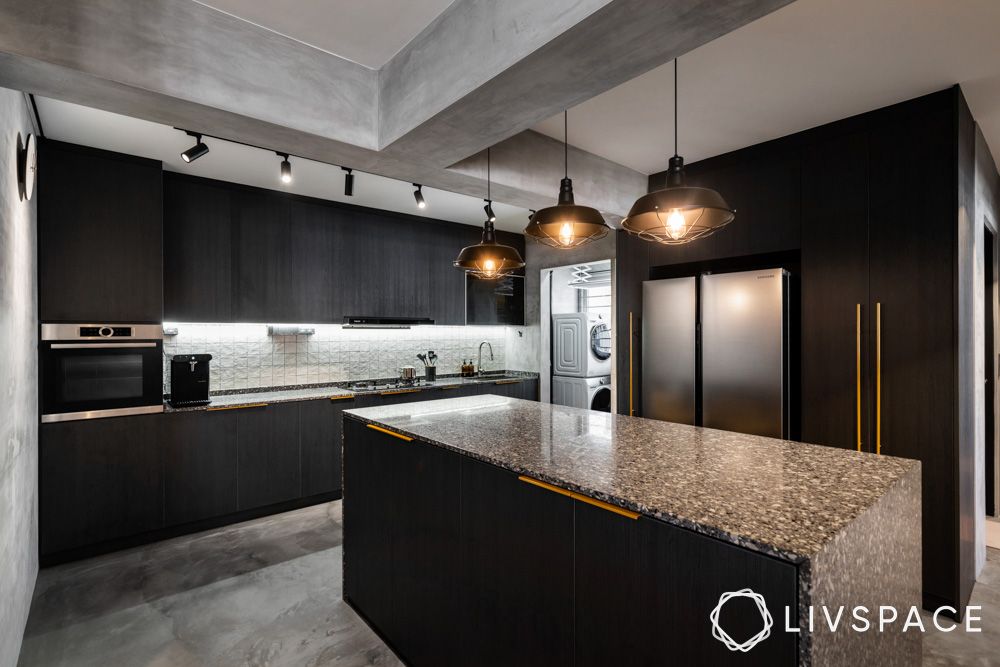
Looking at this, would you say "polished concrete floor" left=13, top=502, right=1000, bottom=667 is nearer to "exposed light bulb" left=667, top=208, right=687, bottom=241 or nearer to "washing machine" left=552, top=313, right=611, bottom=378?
"exposed light bulb" left=667, top=208, right=687, bottom=241

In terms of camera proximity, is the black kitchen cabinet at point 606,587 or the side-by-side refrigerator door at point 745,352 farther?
the side-by-side refrigerator door at point 745,352

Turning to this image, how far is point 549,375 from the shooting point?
5891 mm

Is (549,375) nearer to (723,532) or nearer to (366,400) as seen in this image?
(366,400)

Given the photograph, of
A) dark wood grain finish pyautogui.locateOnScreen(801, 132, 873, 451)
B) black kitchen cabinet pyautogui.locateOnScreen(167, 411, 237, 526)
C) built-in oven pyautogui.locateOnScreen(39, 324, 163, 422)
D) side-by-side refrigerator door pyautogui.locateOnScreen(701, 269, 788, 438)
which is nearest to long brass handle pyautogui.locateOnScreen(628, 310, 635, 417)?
side-by-side refrigerator door pyautogui.locateOnScreen(701, 269, 788, 438)

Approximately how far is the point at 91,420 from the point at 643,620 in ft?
11.3

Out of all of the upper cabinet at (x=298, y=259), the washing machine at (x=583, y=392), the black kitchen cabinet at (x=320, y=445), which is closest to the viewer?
the upper cabinet at (x=298, y=259)

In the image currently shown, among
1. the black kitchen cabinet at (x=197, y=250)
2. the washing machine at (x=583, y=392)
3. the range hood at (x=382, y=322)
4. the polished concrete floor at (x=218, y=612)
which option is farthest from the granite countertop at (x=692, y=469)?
the washing machine at (x=583, y=392)

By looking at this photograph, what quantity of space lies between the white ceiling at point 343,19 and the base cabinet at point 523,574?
1.71m

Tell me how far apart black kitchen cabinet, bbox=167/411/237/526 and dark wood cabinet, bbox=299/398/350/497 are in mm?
509

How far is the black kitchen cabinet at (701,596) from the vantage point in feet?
3.20

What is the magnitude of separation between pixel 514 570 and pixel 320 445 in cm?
285

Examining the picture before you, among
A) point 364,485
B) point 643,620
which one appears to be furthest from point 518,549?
point 364,485

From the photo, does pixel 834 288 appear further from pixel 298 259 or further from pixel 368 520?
pixel 298 259

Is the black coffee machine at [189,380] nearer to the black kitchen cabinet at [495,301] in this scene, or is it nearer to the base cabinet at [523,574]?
the base cabinet at [523,574]
